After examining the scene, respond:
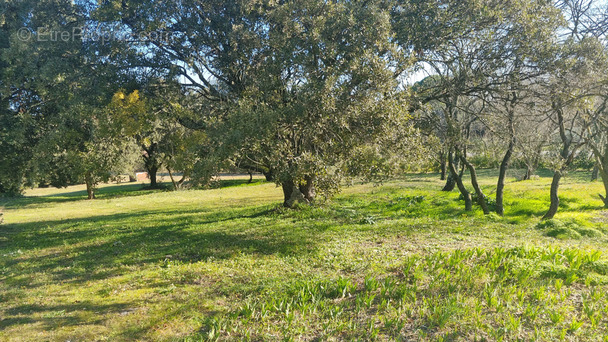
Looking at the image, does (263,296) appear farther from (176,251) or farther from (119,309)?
(176,251)

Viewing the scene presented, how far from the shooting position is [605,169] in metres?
15.0

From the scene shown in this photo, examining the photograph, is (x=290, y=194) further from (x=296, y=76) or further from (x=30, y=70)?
(x=30, y=70)

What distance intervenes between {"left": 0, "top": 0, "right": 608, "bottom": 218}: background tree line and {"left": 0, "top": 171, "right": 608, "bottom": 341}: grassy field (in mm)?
2083

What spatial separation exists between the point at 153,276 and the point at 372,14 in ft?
25.1

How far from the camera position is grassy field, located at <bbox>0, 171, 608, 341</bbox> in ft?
14.8

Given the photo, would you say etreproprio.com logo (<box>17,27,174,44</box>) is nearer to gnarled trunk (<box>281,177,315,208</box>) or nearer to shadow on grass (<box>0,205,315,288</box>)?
shadow on grass (<box>0,205,315,288</box>)

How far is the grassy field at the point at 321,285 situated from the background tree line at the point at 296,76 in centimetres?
208

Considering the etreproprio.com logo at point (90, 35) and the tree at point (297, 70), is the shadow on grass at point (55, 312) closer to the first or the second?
the tree at point (297, 70)

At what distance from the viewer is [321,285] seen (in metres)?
5.63

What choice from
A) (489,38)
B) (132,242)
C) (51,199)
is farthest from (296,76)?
(51,199)

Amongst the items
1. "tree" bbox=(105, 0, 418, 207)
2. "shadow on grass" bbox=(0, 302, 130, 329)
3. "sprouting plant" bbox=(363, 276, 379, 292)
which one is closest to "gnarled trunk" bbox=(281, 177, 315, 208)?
"tree" bbox=(105, 0, 418, 207)

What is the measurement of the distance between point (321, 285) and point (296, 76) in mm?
6269

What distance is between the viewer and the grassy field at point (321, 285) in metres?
4.51

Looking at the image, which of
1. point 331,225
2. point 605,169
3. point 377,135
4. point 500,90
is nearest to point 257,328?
point 377,135
